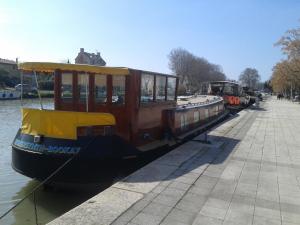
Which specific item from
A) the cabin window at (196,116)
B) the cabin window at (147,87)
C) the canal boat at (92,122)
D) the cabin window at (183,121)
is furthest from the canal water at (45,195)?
the cabin window at (196,116)

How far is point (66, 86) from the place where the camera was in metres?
9.37

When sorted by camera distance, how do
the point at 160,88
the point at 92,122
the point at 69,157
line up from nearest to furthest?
1. the point at 69,157
2. the point at 92,122
3. the point at 160,88

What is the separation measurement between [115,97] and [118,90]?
18cm

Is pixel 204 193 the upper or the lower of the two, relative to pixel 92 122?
lower

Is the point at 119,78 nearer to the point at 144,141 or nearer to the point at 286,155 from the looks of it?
the point at 144,141

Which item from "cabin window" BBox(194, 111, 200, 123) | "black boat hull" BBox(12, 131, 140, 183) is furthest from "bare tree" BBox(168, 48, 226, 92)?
"black boat hull" BBox(12, 131, 140, 183)

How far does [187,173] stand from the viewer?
8.02 m

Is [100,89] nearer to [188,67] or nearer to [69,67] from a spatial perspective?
[69,67]

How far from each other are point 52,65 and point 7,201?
309 cm

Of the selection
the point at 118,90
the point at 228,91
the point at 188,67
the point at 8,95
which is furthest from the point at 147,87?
the point at 188,67

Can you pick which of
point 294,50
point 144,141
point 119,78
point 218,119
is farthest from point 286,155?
point 294,50

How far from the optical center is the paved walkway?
5543 mm

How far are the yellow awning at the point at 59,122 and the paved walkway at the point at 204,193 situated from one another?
1490 millimetres

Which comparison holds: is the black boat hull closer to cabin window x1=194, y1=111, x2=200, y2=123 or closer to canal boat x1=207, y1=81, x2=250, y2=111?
cabin window x1=194, y1=111, x2=200, y2=123
